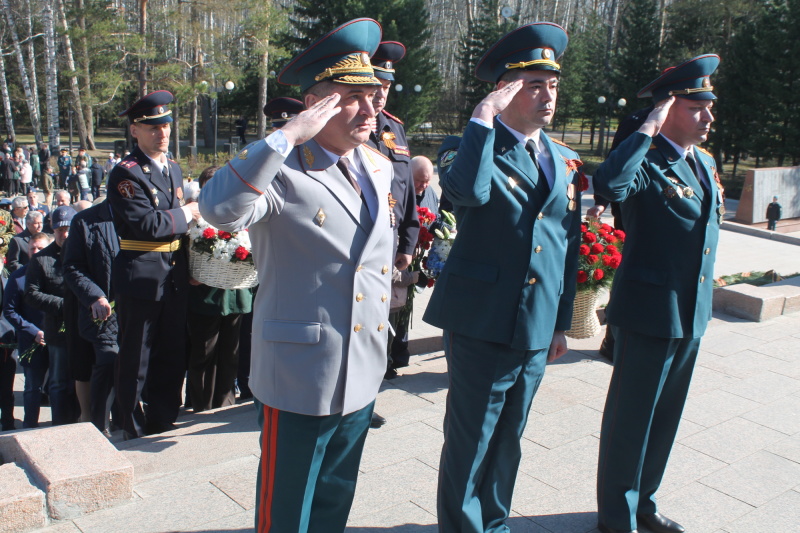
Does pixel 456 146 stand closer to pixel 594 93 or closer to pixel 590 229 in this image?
pixel 590 229

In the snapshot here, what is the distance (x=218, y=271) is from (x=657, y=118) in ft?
8.80

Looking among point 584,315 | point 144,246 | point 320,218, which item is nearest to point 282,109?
point 144,246

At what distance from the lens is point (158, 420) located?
4.70 m

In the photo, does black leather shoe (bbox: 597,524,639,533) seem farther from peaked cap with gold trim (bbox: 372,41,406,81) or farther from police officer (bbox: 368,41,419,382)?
peaked cap with gold trim (bbox: 372,41,406,81)

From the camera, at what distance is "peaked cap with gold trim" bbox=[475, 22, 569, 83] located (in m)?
2.84

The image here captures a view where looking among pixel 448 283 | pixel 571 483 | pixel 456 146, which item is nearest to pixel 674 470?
pixel 571 483

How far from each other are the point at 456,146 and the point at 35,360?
4281 mm

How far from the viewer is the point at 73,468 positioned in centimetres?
333

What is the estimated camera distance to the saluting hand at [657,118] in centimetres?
305

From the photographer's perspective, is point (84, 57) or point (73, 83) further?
point (73, 83)

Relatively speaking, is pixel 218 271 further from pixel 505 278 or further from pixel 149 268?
pixel 505 278

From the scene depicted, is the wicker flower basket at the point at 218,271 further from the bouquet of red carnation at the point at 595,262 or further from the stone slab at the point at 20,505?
the bouquet of red carnation at the point at 595,262

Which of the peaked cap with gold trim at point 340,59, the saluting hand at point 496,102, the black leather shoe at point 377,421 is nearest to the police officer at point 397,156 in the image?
the black leather shoe at point 377,421

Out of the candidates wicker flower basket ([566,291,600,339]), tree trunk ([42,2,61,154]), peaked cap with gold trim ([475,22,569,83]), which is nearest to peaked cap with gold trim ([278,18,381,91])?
peaked cap with gold trim ([475,22,569,83])
